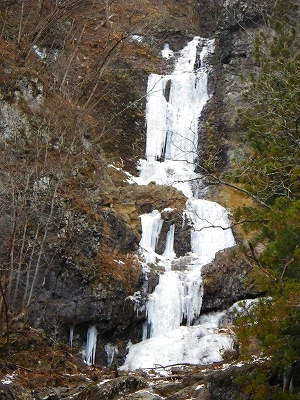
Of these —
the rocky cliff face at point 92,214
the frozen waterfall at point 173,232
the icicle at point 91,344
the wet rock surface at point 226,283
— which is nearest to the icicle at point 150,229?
the frozen waterfall at point 173,232

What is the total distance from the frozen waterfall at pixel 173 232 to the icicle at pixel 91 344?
89cm

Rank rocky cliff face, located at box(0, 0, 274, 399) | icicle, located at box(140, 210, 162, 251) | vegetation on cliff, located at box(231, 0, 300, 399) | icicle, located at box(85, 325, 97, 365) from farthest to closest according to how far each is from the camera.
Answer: icicle, located at box(140, 210, 162, 251) → icicle, located at box(85, 325, 97, 365) → rocky cliff face, located at box(0, 0, 274, 399) → vegetation on cliff, located at box(231, 0, 300, 399)

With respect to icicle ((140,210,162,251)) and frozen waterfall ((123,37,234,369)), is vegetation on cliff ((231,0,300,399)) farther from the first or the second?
icicle ((140,210,162,251))

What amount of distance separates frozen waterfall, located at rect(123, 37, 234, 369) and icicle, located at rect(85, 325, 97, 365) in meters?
0.89

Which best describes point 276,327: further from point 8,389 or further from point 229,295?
point 229,295

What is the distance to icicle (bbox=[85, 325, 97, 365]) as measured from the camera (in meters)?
15.0

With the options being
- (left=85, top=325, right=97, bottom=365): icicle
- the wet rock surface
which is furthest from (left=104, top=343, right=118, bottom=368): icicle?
the wet rock surface

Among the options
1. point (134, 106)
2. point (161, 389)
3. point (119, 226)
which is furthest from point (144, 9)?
point (161, 389)

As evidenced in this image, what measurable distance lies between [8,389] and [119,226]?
889cm

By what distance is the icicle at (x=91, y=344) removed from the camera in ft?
49.1

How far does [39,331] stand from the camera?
12594 mm

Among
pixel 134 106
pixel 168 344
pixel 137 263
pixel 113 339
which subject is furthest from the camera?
pixel 134 106

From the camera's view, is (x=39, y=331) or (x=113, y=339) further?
(x=113, y=339)

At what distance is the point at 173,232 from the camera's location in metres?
18.6
